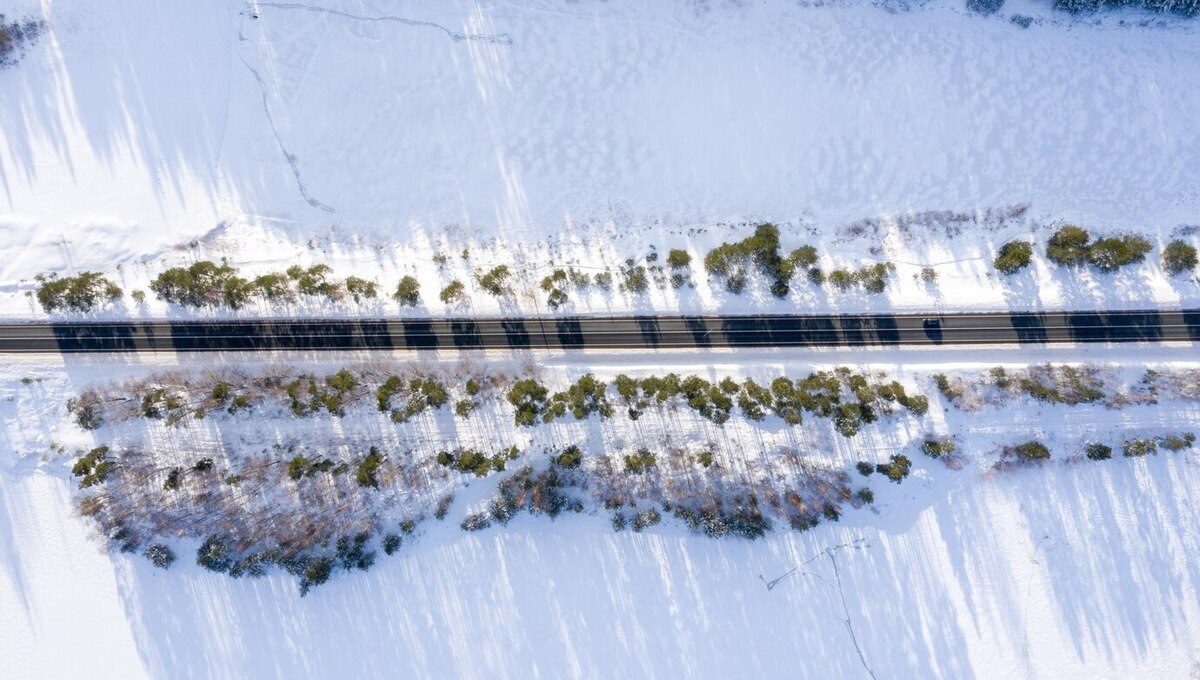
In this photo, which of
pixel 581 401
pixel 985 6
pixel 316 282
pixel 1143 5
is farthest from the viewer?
pixel 985 6

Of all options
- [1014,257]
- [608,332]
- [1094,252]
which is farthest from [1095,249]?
[608,332]

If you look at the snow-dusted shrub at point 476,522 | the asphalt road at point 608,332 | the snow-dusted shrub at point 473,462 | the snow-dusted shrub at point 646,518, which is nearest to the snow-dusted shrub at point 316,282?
the asphalt road at point 608,332

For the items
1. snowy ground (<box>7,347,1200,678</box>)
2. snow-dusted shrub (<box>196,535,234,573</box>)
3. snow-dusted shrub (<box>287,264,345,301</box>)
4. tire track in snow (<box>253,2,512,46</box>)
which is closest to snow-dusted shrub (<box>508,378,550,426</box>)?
snowy ground (<box>7,347,1200,678</box>)

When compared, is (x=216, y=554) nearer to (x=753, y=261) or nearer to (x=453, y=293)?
(x=453, y=293)

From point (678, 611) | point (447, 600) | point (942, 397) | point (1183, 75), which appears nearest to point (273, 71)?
point (447, 600)

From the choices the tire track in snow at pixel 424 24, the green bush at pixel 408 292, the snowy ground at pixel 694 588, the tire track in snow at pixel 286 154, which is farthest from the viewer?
the tire track in snow at pixel 424 24

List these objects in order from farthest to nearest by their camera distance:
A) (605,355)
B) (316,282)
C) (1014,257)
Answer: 1. (605,355)
2. (316,282)
3. (1014,257)

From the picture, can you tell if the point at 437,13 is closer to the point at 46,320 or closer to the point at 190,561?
the point at 46,320

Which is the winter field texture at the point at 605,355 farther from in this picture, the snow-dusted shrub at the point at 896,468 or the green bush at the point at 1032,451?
the green bush at the point at 1032,451
